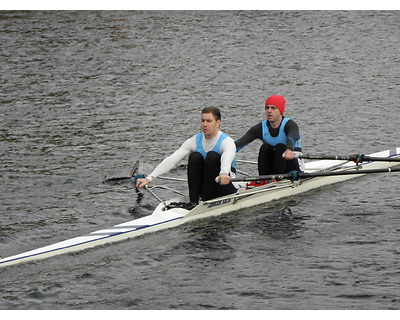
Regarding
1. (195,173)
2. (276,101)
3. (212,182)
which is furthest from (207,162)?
(276,101)

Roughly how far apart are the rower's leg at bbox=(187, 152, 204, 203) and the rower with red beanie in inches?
51.4

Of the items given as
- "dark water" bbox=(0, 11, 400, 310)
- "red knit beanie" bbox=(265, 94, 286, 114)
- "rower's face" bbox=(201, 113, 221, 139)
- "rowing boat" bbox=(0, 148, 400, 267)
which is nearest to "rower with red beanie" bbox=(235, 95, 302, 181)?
"red knit beanie" bbox=(265, 94, 286, 114)

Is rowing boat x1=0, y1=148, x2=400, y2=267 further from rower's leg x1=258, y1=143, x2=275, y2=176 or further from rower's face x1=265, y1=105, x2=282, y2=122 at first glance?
rower's face x1=265, y1=105, x2=282, y2=122

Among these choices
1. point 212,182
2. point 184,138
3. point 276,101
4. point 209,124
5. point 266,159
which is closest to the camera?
point 209,124

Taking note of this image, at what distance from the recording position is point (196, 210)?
14039 mm

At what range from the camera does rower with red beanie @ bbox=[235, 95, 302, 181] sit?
1466 centimetres

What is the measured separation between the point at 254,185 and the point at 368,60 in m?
15.9

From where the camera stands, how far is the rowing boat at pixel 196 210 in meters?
12.6

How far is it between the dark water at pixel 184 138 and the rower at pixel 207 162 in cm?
62

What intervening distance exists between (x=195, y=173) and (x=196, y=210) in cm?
71

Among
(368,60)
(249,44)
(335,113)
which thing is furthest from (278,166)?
(249,44)

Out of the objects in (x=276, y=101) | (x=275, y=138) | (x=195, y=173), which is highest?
(x=276, y=101)

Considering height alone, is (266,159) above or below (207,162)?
below

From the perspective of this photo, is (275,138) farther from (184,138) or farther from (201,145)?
(184,138)
